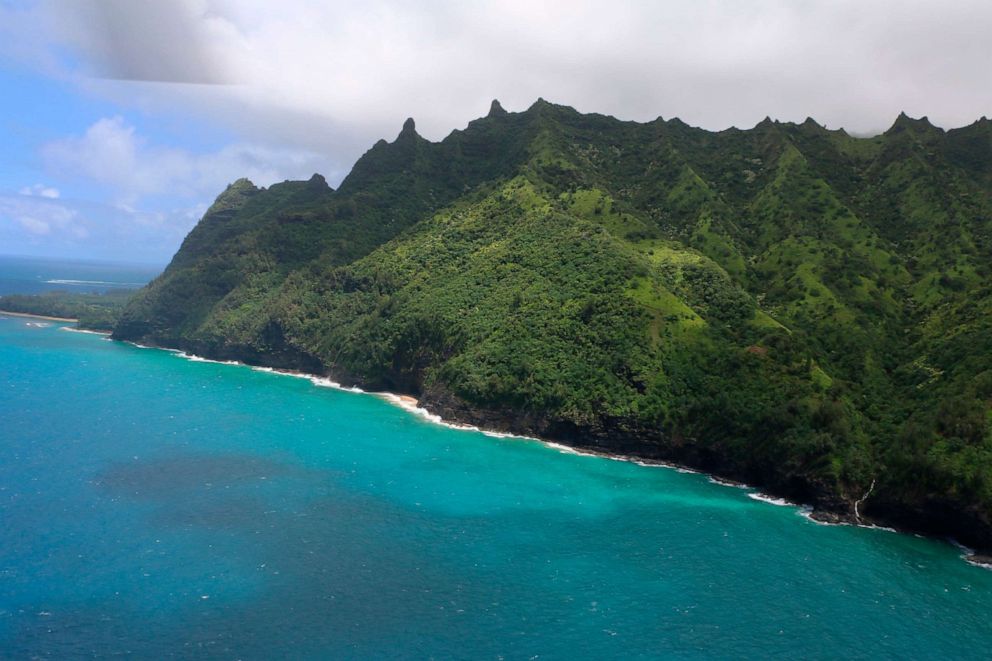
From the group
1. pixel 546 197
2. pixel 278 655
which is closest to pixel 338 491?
pixel 278 655

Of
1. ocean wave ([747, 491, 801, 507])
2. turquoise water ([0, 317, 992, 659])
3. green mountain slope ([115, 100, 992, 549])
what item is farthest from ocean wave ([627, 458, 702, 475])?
ocean wave ([747, 491, 801, 507])

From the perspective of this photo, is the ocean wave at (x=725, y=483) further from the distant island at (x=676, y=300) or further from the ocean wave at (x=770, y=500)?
the ocean wave at (x=770, y=500)

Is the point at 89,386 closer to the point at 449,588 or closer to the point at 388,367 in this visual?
the point at 388,367

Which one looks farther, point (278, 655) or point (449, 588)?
point (449, 588)

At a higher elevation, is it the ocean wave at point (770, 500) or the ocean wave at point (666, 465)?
the ocean wave at point (666, 465)

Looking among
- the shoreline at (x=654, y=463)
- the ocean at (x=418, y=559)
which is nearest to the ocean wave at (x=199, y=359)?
the shoreline at (x=654, y=463)

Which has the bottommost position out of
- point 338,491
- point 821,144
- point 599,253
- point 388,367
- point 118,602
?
point 118,602

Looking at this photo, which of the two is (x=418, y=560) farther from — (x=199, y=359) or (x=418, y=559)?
(x=199, y=359)
